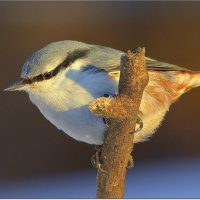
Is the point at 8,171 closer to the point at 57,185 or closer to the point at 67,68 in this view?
the point at 57,185

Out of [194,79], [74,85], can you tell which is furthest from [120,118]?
[194,79]

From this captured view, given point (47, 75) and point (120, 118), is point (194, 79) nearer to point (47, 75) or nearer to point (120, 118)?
point (47, 75)

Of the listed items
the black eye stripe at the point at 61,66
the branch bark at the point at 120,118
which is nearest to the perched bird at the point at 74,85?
the black eye stripe at the point at 61,66

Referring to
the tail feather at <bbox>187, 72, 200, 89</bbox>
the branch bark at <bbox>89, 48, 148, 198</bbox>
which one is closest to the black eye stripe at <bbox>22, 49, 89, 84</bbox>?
the branch bark at <bbox>89, 48, 148, 198</bbox>

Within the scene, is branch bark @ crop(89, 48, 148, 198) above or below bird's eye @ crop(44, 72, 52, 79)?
below

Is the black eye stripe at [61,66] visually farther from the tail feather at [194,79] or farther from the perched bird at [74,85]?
the tail feather at [194,79]

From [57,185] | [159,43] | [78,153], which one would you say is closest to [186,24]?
[159,43]

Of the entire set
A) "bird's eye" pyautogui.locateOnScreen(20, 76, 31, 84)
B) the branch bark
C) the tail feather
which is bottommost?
the branch bark

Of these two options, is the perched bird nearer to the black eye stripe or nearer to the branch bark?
the black eye stripe
